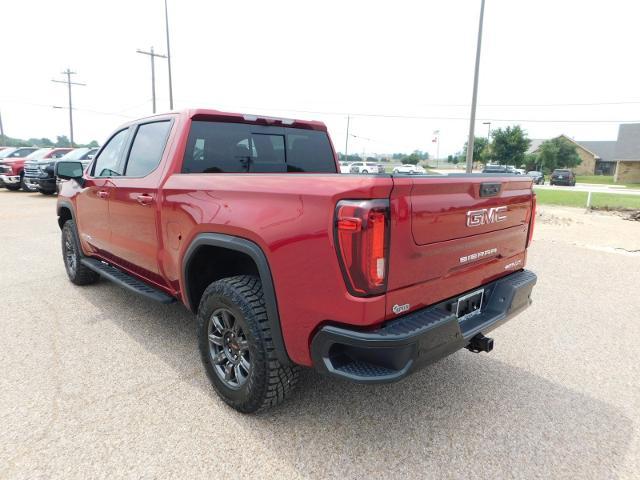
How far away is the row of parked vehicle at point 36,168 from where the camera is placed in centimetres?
1636

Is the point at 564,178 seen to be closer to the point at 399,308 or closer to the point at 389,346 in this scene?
the point at 399,308

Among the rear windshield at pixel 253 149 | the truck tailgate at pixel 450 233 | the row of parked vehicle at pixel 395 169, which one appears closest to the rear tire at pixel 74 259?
the rear windshield at pixel 253 149

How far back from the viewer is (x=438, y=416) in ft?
8.96

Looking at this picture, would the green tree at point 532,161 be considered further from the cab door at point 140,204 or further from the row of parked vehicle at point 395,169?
the cab door at point 140,204

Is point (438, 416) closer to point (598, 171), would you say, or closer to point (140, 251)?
point (140, 251)

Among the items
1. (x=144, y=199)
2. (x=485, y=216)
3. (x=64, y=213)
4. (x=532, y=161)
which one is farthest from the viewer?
(x=532, y=161)

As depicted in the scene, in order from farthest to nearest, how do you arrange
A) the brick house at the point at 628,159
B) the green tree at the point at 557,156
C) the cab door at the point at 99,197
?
the green tree at the point at 557,156, the brick house at the point at 628,159, the cab door at the point at 99,197

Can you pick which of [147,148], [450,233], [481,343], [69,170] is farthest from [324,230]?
[69,170]

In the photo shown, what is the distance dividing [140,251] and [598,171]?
3514 inches

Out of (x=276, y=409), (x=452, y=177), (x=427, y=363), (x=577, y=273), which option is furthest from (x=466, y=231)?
(x=577, y=273)

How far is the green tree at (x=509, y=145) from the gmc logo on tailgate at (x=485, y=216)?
187 ft

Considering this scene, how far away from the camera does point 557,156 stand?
58.7m

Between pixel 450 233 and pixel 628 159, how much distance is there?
5676cm

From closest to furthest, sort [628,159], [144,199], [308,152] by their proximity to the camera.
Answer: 1. [144,199]
2. [308,152]
3. [628,159]
